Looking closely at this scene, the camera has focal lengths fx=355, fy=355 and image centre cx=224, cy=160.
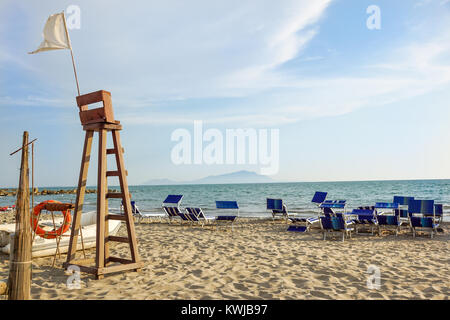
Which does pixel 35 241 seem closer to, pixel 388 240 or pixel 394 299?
pixel 394 299

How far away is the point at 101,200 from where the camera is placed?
4551 mm

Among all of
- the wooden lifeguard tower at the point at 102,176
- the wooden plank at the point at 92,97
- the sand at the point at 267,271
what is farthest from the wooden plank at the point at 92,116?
the sand at the point at 267,271

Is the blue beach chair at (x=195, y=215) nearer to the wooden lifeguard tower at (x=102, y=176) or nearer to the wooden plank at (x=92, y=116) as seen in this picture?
the wooden lifeguard tower at (x=102, y=176)

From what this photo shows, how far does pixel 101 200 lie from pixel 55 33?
2.16 m

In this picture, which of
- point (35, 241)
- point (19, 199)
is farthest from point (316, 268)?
point (35, 241)

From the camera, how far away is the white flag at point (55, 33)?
440cm

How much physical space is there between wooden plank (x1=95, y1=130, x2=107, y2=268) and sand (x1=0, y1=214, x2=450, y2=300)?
308 millimetres

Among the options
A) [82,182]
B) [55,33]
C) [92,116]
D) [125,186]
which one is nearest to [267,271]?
[125,186]

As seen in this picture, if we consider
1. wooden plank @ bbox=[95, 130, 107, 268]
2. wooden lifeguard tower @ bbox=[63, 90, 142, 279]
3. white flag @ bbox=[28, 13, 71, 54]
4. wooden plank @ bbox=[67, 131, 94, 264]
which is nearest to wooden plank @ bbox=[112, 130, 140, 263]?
wooden lifeguard tower @ bbox=[63, 90, 142, 279]

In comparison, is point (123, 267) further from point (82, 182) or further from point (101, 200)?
point (82, 182)

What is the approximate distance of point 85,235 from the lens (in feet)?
21.0

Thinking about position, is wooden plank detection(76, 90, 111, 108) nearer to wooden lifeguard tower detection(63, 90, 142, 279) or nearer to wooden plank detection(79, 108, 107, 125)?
wooden lifeguard tower detection(63, 90, 142, 279)

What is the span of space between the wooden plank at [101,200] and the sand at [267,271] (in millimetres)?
308

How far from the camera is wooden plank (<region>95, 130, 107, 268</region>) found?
446 centimetres
